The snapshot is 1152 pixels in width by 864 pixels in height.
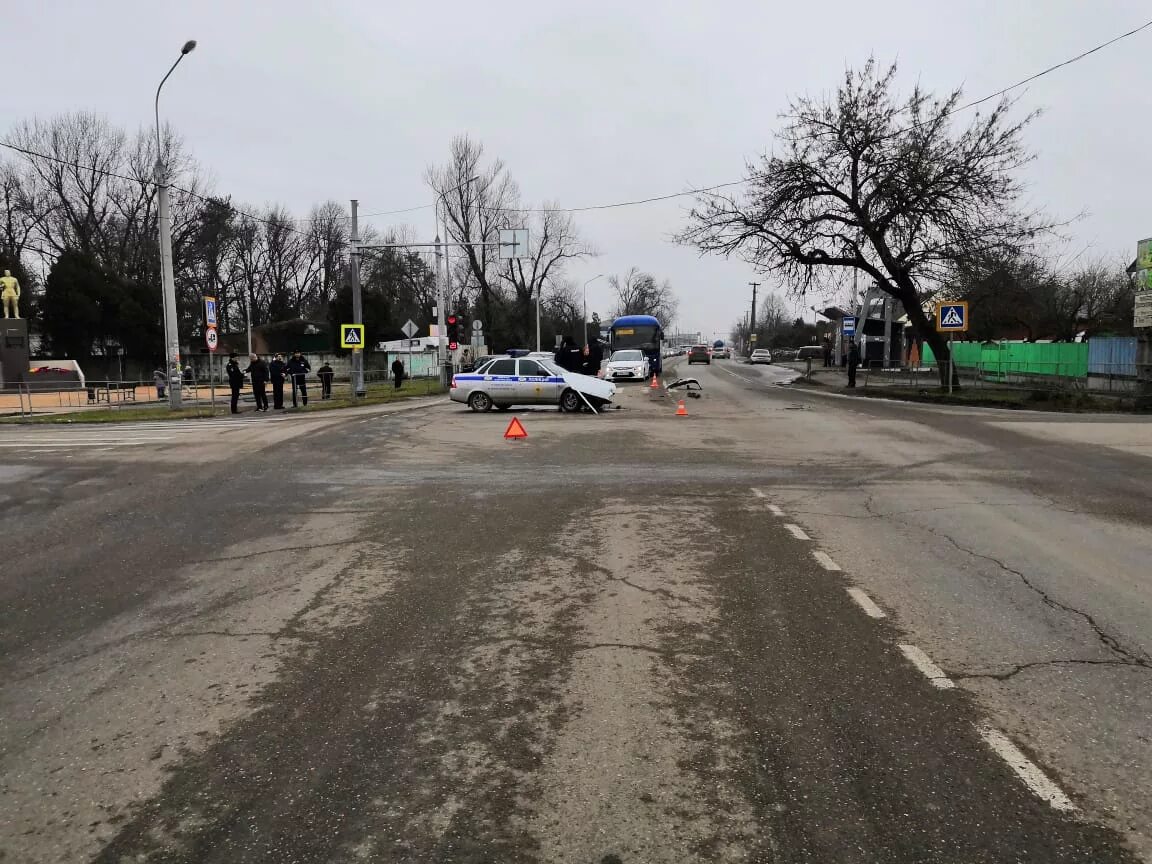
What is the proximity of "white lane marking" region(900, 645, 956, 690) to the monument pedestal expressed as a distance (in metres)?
45.0

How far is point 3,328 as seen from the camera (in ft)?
131

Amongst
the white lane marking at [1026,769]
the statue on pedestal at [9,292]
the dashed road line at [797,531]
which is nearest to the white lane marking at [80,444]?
the dashed road line at [797,531]

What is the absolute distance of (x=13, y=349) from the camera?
4038cm

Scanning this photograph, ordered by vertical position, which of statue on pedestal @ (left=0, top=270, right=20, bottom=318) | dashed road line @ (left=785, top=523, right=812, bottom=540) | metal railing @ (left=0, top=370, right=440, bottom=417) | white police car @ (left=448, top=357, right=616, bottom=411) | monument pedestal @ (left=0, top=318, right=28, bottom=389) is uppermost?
statue on pedestal @ (left=0, top=270, right=20, bottom=318)

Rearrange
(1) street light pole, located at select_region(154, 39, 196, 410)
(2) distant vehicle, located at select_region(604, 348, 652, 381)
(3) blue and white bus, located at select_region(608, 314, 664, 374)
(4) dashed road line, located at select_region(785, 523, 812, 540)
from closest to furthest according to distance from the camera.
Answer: (4) dashed road line, located at select_region(785, 523, 812, 540), (1) street light pole, located at select_region(154, 39, 196, 410), (2) distant vehicle, located at select_region(604, 348, 652, 381), (3) blue and white bus, located at select_region(608, 314, 664, 374)

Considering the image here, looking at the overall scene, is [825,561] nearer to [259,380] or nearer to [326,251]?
[259,380]

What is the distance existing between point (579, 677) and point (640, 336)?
45.9 metres

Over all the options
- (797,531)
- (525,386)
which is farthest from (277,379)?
(797,531)

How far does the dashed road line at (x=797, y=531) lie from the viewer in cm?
793

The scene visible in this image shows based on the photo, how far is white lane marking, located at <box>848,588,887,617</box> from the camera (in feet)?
18.3

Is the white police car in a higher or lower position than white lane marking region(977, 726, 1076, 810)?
higher

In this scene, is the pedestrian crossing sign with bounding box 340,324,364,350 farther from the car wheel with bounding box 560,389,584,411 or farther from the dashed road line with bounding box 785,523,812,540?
the dashed road line with bounding box 785,523,812,540

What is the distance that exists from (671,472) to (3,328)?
40393mm

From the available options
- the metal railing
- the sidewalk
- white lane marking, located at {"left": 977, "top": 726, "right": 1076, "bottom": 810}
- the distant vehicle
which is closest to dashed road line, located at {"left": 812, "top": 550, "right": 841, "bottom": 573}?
white lane marking, located at {"left": 977, "top": 726, "right": 1076, "bottom": 810}
